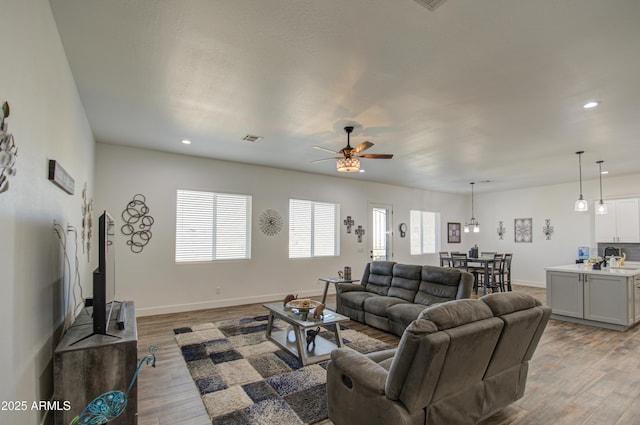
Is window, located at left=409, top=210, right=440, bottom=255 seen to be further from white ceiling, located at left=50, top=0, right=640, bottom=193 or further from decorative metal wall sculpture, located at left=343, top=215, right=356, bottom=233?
white ceiling, located at left=50, top=0, right=640, bottom=193

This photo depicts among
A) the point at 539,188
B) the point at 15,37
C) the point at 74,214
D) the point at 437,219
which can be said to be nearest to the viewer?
the point at 15,37

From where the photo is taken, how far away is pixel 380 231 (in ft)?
28.6

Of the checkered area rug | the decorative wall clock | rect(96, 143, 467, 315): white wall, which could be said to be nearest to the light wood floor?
the checkered area rug

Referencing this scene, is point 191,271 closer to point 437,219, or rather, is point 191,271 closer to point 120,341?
point 120,341

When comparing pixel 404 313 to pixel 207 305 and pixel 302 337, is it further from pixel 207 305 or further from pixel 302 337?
pixel 207 305

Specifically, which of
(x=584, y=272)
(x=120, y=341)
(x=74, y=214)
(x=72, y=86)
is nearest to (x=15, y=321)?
(x=120, y=341)

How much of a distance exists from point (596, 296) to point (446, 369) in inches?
191

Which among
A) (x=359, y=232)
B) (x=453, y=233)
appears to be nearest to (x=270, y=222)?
(x=359, y=232)

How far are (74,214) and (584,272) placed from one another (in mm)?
7174

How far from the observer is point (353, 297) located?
5.15 m

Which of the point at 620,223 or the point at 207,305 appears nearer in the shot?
the point at 207,305

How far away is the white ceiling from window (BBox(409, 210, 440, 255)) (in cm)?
468

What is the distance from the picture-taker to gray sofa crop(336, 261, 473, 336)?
4.25 meters

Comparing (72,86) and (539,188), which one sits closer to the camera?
(72,86)
